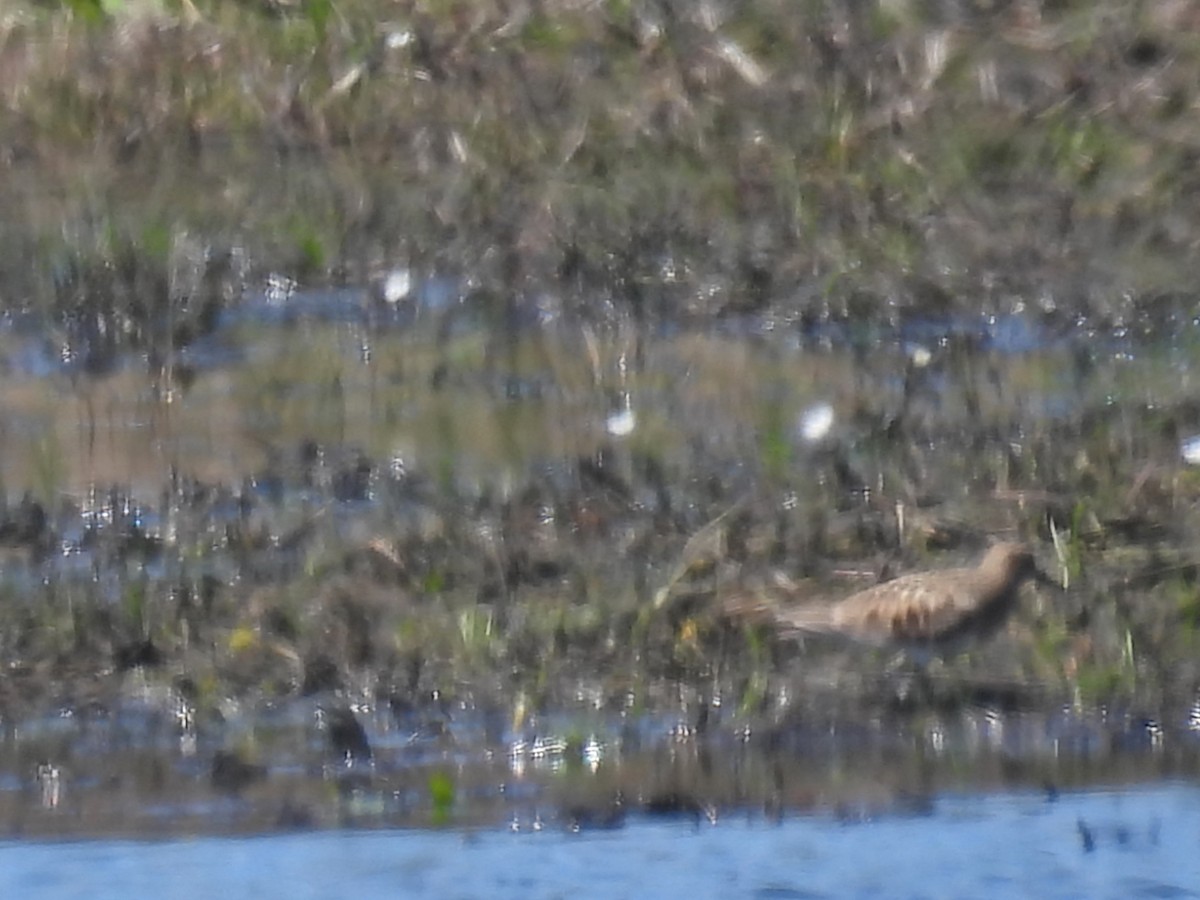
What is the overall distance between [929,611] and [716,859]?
0.96 meters

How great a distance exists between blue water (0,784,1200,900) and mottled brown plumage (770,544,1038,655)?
54cm

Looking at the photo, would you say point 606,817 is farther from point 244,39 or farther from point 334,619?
point 244,39

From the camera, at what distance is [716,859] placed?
17.1 ft

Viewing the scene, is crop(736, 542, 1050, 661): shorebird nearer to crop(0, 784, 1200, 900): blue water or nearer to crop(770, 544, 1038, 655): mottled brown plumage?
crop(770, 544, 1038, 655): mottled brown plumage

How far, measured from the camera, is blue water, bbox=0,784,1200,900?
5.13m

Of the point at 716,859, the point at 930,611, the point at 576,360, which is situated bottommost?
the point at 716,859

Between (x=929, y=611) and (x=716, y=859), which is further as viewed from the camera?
(x=929, y=611)

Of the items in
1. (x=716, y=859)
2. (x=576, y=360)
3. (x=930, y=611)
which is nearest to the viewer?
(x=716, y=859)

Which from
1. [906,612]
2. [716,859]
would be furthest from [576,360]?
[716,859]

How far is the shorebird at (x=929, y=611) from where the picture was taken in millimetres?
5863

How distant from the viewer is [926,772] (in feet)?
18.1

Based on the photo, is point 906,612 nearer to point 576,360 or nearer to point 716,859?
point 716,859

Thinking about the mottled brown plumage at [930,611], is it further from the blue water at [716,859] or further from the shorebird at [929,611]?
the blue water at [716,859]

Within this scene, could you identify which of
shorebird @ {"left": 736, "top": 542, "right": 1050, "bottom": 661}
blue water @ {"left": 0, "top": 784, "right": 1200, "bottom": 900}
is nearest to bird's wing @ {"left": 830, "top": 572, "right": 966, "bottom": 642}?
shorebird @ {"left": 736, "top": 542, "right": 1050, "bottom": 661}
